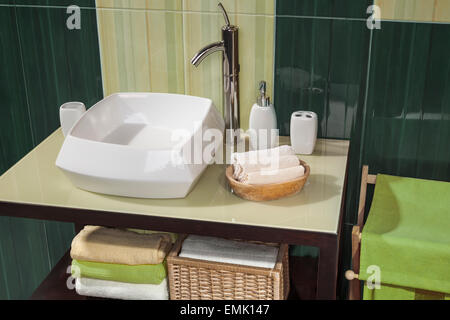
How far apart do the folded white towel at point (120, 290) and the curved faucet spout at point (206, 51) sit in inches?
25.5

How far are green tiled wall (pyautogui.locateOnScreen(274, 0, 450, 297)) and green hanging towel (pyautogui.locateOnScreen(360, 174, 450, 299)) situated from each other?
6.4 inches

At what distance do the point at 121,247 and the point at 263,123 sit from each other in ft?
1.82

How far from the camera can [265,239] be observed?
5.00ft

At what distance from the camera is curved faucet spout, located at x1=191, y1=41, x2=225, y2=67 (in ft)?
5.83

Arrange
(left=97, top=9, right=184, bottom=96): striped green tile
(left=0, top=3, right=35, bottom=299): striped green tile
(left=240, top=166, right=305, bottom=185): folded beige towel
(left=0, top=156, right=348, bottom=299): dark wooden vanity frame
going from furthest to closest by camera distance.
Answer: (left=0, top=3, right=35, bottom=299): striped green tile → (left=97, top=9, right=184, bottom=96): striped green tile → (left=240, top=166, right=305, bottom=185): folded beige towel → (left=0, top=156, right=348, bottom=299): dark wooden vanity frame

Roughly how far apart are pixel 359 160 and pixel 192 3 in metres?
0.72

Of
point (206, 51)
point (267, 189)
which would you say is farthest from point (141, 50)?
point (267, 189)

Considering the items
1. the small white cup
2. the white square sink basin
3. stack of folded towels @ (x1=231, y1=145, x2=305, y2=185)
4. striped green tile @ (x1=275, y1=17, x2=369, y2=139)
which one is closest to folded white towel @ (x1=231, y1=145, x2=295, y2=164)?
stack of folded towels @ (x1=231, y1=145, x2=305, y2=185)

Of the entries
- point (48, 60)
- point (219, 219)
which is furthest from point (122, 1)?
point (219, 219)

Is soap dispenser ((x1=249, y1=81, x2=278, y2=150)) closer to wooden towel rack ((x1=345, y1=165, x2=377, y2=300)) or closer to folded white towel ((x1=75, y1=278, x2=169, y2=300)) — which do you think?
wooden towel rack ((x1=345, y1=165, x2=377, y2=300))

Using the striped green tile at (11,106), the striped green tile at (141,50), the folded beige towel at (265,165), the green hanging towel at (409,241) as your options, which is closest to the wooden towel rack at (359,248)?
the green hanging towel at (409,241)

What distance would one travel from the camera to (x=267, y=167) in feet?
5.37

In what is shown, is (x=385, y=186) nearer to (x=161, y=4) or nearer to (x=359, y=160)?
(x=359, y=160)

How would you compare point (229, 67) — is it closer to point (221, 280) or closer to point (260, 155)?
point (260, 155)
